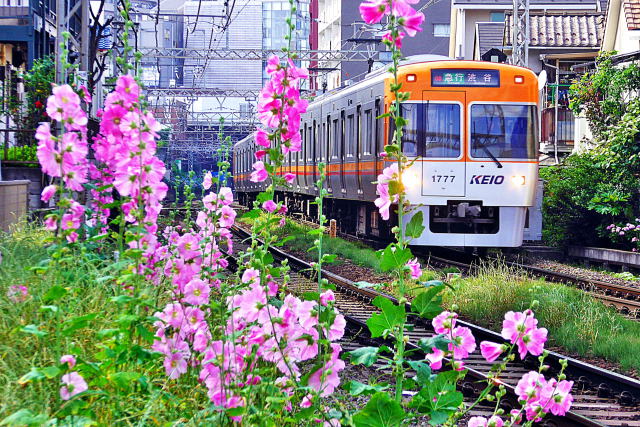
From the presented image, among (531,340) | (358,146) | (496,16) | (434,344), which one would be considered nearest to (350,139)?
(358,146)

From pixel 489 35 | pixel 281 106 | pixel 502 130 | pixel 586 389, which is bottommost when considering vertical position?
pixel 586 389

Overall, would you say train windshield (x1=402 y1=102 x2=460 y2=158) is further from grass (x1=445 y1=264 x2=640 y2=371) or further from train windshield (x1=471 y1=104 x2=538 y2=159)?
grass (x1=445 y1=264 x2=640 y2=371)

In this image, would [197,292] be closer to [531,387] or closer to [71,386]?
[71,386]

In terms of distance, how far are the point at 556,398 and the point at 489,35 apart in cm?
3720

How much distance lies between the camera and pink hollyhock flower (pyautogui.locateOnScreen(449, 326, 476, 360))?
135 inches

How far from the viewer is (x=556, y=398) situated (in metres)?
3.27

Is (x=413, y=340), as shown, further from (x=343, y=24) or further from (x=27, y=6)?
(x=343, y=24)

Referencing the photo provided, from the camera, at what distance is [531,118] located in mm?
15219

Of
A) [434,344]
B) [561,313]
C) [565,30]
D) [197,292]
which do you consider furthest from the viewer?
[565,30]

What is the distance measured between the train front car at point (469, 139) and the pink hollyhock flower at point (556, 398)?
38.4 ft

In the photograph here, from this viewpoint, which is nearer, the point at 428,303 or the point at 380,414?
the point at 380,414

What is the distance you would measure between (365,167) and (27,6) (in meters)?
13.5

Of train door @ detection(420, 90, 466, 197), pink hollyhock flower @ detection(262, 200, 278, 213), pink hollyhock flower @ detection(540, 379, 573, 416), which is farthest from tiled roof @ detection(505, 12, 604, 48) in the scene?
pink hollyhock flower @ detection(540, 379, 573, 416)

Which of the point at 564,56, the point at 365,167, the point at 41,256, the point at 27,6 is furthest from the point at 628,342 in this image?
the point at 564,56
